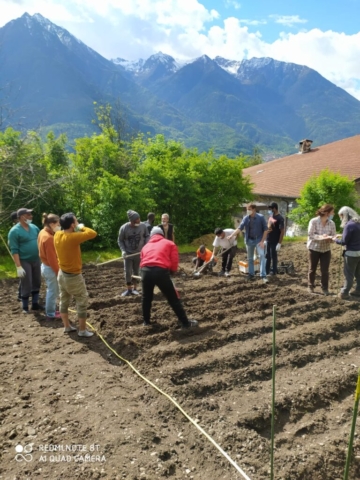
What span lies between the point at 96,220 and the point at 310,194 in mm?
10220

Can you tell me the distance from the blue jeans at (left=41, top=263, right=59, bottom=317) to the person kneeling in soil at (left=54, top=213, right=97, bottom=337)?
0.77 meters

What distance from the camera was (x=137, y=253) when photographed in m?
6.43

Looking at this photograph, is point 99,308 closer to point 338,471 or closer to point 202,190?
point 338,471

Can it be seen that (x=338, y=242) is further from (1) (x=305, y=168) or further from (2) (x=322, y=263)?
(1) (x=305, y=168)

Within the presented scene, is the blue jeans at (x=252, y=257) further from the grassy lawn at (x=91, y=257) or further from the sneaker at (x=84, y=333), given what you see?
the grassy lawn at (x=91, y=257)

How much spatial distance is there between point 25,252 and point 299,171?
2128 cm

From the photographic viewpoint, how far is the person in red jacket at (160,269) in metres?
4.52

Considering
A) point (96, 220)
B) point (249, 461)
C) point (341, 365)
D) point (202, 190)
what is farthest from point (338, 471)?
point (202, 190)

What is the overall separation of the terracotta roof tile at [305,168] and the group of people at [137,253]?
12.1m

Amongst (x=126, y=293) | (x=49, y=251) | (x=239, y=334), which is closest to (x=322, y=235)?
(x=239, y=334)

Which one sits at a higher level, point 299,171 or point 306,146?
point 306,146

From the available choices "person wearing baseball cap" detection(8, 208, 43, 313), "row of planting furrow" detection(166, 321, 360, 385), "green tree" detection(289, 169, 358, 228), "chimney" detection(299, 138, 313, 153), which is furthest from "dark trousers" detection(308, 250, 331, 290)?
"chimney" detection(299, 138, 313, 153)

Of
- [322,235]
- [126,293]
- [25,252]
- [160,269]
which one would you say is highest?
[322,235]

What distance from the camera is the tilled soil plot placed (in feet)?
8.49
